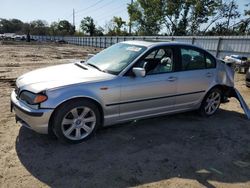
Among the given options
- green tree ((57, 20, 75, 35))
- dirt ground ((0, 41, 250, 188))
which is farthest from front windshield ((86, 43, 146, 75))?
green tree ((57, 20, 75, 35))

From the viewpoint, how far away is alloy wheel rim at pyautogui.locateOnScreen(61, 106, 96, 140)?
390cm

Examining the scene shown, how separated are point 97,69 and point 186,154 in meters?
2.08

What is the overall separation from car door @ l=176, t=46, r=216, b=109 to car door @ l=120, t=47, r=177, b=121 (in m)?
0.22

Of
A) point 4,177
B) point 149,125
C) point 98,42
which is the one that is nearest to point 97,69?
point 149,125

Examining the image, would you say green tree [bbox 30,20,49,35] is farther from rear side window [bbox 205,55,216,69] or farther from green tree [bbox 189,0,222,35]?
rear side window [bbox 205,55,216,69]

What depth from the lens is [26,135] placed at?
13.8 ft

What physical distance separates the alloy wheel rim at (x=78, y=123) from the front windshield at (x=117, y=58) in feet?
2.75

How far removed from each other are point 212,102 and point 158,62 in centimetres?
184

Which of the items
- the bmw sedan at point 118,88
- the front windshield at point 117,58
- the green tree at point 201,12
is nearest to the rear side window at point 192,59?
the bmw sedan at point 118,88

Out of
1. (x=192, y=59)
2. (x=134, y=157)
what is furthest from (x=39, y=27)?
(x=134, y=157)

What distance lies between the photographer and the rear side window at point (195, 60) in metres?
5.07

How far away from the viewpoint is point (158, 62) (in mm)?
4785

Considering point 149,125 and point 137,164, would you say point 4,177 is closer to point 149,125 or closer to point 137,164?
point 137,164

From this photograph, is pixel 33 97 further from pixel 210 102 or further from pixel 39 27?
pixel 39 27
